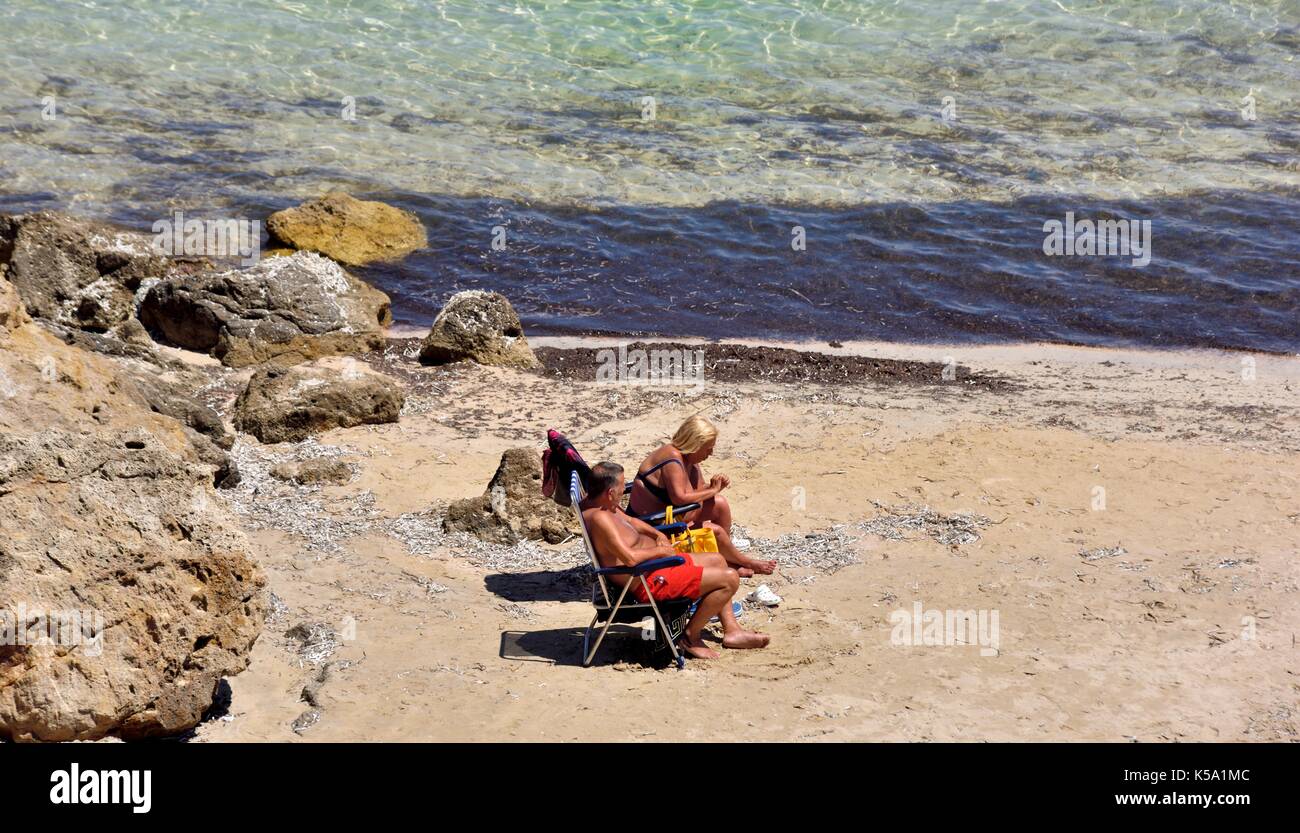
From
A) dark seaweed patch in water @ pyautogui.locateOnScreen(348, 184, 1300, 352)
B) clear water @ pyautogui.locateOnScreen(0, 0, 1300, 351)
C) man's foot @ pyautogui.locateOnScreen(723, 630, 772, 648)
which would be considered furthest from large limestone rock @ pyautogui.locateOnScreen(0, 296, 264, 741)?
clear water @ pyautogui.locateOnScreen(0, 0, 1300, 351)

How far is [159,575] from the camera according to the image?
4930mm

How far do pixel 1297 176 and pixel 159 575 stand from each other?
17434 millimetres

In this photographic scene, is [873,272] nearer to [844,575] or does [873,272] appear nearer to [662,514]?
[844,575]

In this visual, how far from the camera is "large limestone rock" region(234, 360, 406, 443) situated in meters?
8.84

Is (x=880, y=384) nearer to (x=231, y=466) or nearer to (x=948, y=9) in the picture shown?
(x=231, y=466)

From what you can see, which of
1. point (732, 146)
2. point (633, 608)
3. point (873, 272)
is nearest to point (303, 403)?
point (633, 608)

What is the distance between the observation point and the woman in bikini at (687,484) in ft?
23.2

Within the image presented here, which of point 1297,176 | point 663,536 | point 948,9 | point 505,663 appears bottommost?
point 505,663

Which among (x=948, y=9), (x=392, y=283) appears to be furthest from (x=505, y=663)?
(x=948, y=9)

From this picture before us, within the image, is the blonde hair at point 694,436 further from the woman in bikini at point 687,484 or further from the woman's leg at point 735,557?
the woman's leg at point 735,557

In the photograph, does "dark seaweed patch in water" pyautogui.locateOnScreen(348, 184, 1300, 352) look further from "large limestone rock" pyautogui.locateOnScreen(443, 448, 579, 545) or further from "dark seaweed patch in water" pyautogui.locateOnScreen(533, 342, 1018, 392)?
"large limestone rock" pyautogui.locateOnScreen(443, 448, 579, 545)

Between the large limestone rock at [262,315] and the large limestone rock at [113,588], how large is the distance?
18.7 ft

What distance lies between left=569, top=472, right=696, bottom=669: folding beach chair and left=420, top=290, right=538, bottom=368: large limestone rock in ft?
15.5

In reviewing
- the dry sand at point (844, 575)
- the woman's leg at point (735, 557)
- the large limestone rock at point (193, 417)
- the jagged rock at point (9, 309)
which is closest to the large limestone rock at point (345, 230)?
the dry sand at point (844, 575)
